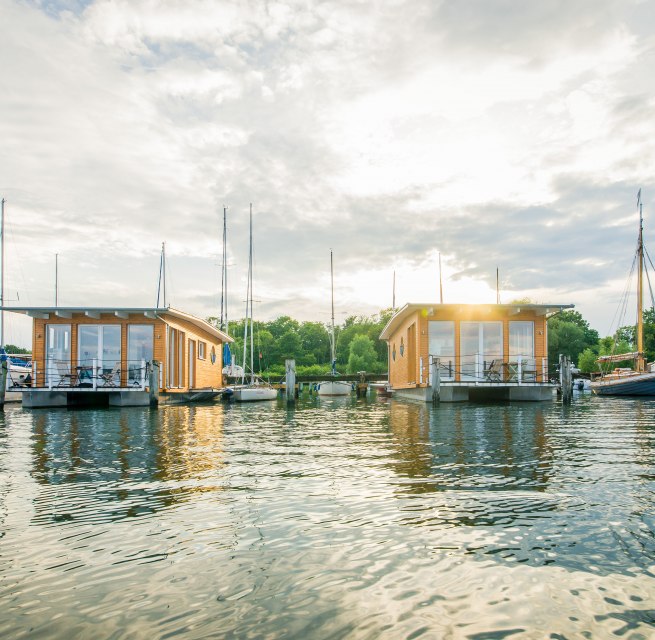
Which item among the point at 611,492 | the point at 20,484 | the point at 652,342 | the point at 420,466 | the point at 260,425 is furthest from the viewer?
the point at 652,342

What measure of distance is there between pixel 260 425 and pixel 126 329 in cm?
1152

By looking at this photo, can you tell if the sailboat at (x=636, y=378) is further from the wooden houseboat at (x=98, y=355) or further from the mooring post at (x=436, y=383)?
the wooden houseboat at (x=98, y=355)

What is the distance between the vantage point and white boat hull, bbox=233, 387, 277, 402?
28781 mm

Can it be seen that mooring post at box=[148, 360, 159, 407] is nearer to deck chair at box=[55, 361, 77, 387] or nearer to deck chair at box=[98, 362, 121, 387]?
deck chair at box=[98, 362, 121, 387]

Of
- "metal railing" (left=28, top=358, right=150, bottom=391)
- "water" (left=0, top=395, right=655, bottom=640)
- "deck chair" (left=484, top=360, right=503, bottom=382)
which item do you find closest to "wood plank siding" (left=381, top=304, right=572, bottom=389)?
"deck chair" (left=484, top=360, right=503, bottom=382)

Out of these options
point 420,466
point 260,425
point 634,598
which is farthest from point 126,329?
point 634,598

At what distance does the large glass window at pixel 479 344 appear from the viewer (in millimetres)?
24688

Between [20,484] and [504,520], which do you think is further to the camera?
[20,484]

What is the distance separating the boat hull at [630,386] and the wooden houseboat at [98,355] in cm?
2440

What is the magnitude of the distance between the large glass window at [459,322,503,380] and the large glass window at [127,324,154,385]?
1288 centimetres

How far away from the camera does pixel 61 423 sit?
14.6 m

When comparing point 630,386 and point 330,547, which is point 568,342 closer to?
point 630,386

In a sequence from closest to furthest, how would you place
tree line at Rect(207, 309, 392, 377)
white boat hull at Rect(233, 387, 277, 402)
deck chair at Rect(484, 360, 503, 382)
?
deck chair at Rect(484, 360, 503, 382) < white boat hull at Rect(233, 387, 277, 402) < tree line at Rect(207, 309, 392, 377)

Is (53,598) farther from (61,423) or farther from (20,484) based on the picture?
(61,423)
